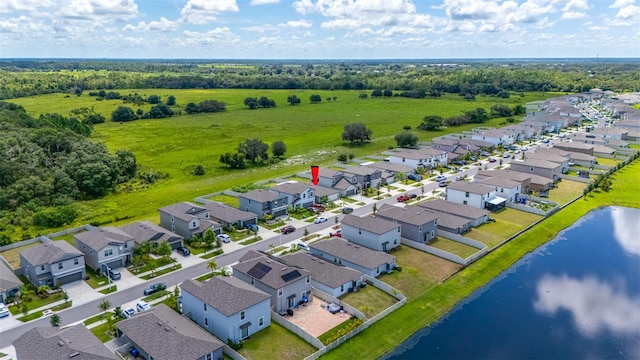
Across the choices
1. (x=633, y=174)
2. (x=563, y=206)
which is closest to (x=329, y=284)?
(x=563, y=206)

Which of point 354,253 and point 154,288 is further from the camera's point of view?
point 354,253

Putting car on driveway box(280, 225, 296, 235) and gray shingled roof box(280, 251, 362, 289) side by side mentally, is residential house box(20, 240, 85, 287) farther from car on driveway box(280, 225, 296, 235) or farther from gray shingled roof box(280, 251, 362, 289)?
car on driveway box(280, 225, 296, 235)

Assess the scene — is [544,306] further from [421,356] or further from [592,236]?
[592,236]

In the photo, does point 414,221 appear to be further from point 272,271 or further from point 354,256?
point 272,271

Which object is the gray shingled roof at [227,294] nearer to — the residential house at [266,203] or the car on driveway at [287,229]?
the car on driveway at [287,229]

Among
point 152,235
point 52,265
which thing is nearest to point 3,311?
point 52,265
